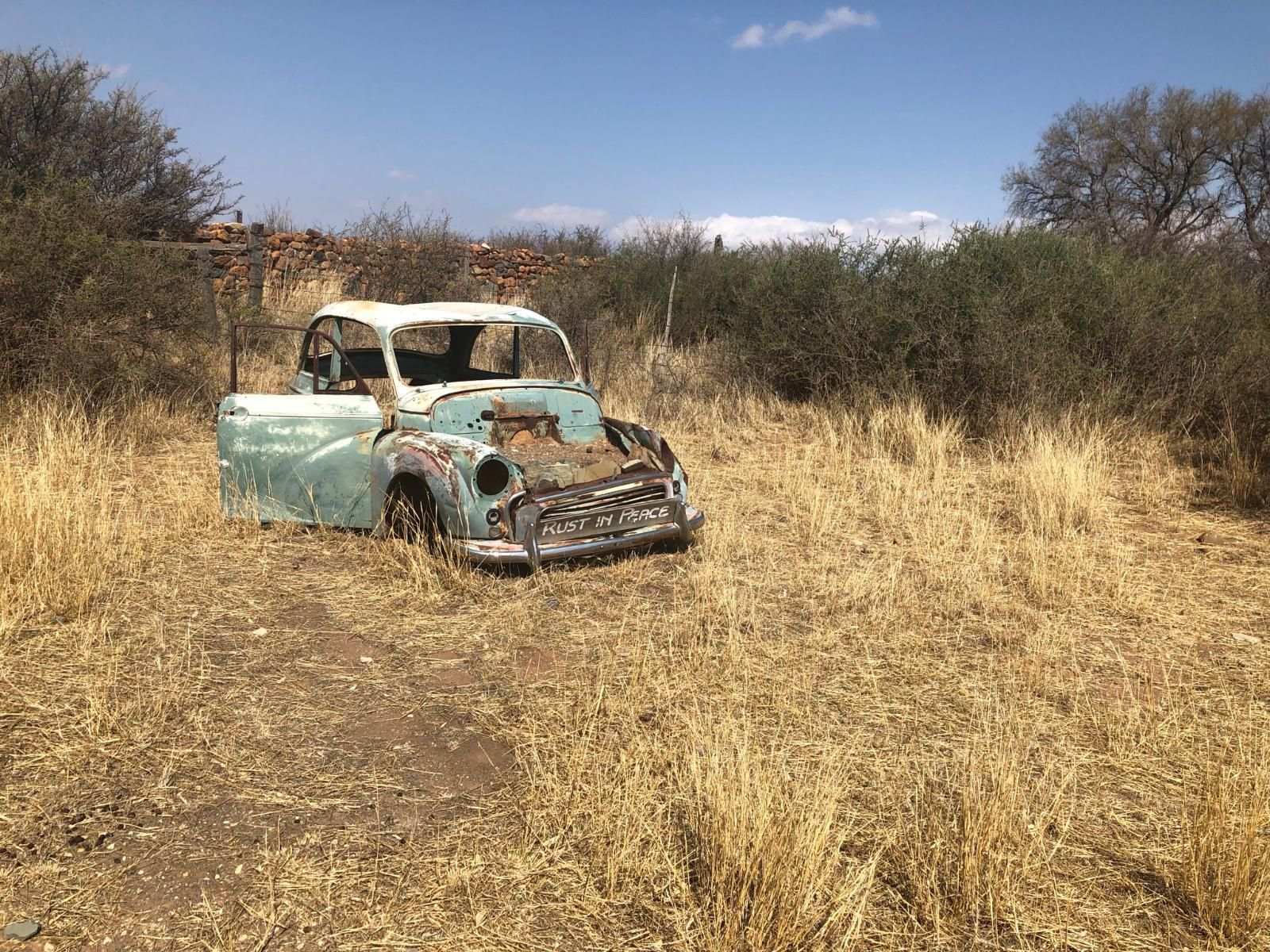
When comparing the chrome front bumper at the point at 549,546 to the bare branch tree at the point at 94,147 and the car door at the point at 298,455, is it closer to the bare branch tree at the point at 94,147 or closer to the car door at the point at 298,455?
the car door at the point at 298,455

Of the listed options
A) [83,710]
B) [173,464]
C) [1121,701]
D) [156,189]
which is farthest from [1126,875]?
[156,189]

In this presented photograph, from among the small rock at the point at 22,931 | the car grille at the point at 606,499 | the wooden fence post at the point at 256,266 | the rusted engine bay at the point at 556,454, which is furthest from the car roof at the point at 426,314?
the wooden fence post at the point at 256,266

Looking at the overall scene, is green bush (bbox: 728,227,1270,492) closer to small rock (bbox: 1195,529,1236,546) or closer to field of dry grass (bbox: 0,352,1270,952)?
small rock (bbox: 1195,529,1236,546)

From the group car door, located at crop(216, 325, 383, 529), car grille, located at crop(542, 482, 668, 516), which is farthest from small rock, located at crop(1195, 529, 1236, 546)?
car door, located at crop(216, 325, 383, 529)

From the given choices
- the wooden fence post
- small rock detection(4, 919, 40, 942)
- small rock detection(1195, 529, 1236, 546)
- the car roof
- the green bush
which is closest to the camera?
small rock detection(4, 919, 40, 942)

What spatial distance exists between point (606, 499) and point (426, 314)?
1.94m

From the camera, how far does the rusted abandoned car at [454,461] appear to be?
4.71 meters

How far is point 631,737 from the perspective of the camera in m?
3.27

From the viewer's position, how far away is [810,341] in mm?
10523

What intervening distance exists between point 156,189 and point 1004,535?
14964mm

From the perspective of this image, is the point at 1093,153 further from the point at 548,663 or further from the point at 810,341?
the point at 548,663

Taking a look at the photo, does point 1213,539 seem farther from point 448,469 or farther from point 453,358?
point 453,358

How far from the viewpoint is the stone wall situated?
14.1m

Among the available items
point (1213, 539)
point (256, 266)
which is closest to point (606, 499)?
point (1213, 539)
